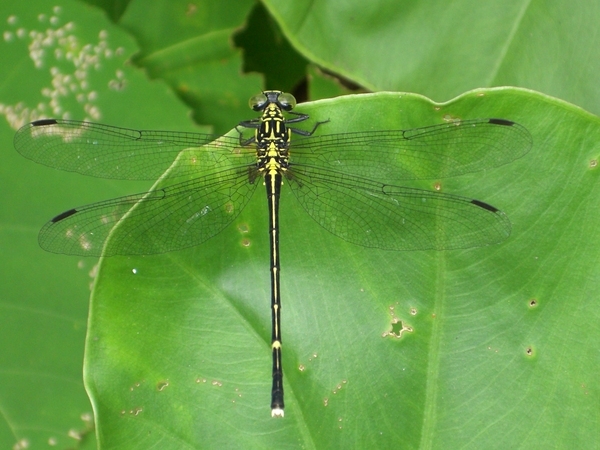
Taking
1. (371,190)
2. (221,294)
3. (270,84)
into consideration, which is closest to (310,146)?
(371,190)

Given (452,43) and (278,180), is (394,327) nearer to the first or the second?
(278,180)

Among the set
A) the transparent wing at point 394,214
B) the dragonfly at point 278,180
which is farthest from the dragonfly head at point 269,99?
the transparent wing at point 394,214

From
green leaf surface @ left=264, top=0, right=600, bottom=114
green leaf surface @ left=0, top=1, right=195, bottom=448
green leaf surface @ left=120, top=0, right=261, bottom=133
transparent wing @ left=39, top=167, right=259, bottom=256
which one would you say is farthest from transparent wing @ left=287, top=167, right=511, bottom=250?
green leaf surface @ left=120, top=0, right=261, bottom=133

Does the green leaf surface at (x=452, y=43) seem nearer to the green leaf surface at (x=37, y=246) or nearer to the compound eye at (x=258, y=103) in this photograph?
the compound eye at (x=258, y=103)

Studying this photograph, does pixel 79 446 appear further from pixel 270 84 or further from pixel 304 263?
pixel 270 84

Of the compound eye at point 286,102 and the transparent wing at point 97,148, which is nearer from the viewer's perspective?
the transparent wing at point 97,148

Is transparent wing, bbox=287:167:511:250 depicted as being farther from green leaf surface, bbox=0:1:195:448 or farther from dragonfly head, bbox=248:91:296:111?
green leaf surface, bbox=0:1:195:448

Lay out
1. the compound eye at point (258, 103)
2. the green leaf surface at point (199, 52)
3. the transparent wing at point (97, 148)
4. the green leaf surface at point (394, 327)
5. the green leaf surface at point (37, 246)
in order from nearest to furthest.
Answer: the green leaf surface at point (394, 327)
the transparent wing at point (97, 148)
the green leaf surface at point (37, 246)
the compound eye at point (258, 103)
the green leaf surface at point (199, 52)
